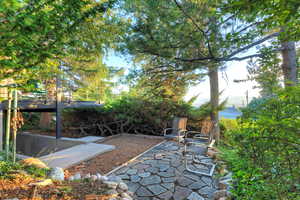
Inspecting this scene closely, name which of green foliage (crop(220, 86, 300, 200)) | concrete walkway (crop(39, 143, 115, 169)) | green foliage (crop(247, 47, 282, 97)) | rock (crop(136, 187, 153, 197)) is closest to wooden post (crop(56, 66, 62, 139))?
concrete walkway (crop(39, 143, 115, 169))

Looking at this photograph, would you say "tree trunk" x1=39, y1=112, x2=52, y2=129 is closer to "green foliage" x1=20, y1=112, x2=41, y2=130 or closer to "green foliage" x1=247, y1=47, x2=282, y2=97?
"green foliage" x1=20, y1=112, x2=41, y2=130

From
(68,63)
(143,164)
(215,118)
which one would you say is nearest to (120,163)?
(143,164)

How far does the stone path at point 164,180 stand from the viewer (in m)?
2.53

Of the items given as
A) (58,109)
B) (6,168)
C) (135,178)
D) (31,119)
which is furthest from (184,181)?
(31,119)

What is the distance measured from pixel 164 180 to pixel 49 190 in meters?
1.98

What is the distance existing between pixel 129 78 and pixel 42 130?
7199 millimetres

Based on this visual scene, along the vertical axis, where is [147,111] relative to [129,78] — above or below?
below

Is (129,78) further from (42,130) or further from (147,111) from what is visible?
(42,130)

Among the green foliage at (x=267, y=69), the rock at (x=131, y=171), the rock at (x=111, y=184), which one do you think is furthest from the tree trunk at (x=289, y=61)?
→ the rock at (x=111, y=184)

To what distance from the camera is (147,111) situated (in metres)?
7.34

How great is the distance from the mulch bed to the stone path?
706 mm

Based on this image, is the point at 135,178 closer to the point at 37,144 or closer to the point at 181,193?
the point at 181,193

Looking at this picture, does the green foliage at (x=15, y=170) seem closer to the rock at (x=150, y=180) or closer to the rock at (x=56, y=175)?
the rock at (x=56, y=175)

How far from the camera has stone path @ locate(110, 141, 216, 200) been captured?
2533 millimetres
